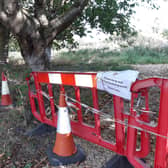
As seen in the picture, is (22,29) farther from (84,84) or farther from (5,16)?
(84,84)

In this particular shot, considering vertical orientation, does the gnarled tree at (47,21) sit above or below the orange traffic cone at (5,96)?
above

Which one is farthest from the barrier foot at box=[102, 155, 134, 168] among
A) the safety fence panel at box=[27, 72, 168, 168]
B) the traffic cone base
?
the traffic cone base

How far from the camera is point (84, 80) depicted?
261 centimetres

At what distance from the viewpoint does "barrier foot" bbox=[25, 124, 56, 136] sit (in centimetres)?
365

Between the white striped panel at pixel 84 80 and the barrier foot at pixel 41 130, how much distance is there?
1.46m

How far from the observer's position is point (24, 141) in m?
3.47

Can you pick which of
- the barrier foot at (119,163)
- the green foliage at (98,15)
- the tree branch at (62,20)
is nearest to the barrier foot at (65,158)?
the barrier foot at (119,163)

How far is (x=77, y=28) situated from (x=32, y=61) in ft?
10.6

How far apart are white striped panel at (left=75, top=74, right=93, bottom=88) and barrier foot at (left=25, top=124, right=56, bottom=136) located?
146 centimetres

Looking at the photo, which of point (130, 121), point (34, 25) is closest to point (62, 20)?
point (34, 25)

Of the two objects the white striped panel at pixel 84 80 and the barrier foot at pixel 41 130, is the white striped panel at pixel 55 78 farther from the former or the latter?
the barrier foot at pixel 41 130

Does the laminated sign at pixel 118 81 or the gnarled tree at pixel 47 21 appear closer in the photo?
the laminated sign at pixel 118 81

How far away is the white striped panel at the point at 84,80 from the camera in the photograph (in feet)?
8.34

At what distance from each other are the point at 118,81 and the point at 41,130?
2.16m
